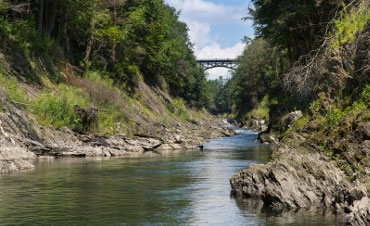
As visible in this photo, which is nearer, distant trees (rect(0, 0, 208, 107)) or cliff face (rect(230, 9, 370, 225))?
cliff face (rect(230, 9, 370, 225))

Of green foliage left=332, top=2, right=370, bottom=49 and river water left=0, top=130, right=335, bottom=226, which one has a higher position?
green foliage left=332, top=2, right=370, bottom=49

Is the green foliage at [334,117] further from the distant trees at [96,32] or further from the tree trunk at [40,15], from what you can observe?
the tree trunk at [40,15]

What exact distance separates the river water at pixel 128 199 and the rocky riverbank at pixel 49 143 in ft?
4.31

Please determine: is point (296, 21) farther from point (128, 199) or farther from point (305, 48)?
point (128, 199)

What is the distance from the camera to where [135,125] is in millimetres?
35000

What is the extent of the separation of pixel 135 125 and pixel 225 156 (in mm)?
10661

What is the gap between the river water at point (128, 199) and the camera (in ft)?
35.4

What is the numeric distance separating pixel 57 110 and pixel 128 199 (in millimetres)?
15727

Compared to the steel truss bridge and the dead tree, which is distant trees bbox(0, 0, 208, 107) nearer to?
the dead tree

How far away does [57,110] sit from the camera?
27219mm

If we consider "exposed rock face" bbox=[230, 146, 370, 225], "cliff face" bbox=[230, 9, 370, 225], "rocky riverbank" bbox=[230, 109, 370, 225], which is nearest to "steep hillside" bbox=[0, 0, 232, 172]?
"rocky riverbank" bbox=[230, 109, 370, 225]

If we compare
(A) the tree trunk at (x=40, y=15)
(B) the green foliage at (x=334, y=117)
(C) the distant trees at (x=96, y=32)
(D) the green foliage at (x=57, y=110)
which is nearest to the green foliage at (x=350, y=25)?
(B) the green foliage at (x=334, y=117)

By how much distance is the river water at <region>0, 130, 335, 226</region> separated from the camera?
1079cm

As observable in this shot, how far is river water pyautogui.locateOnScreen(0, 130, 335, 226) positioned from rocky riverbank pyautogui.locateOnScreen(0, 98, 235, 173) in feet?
4.31
